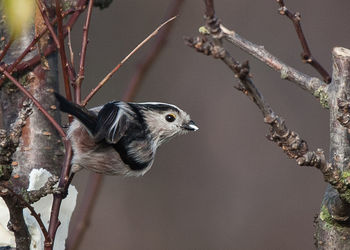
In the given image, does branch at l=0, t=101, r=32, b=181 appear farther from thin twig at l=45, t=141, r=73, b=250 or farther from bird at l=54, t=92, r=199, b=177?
bird at l=54, t=92, r=199, b=177

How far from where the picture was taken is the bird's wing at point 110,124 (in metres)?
2.54

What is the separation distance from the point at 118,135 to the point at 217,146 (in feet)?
10.0

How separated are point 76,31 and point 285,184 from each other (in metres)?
2.27

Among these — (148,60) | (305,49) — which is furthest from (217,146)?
(305,49)

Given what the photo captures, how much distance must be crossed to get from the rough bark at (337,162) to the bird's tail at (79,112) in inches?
33.5

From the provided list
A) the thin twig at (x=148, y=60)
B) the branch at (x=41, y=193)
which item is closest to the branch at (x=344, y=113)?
the branch at (x=41, y=193)

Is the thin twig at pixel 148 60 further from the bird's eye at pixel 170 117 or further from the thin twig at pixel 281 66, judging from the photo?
the thin twig at pixel 281 66

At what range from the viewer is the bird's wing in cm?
254

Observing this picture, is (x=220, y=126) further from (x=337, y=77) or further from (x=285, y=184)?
(x=337, y=77)

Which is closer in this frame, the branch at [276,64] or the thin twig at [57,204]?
the thin twig at [57,204]

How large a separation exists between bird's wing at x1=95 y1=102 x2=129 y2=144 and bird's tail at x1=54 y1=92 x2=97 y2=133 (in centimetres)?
2

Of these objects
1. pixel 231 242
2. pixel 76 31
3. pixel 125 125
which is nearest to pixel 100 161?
pixel 125 125

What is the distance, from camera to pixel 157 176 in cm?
552

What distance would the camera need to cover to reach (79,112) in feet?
7.75
